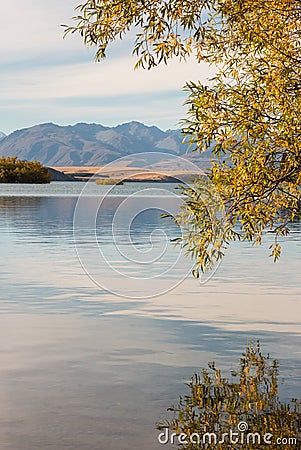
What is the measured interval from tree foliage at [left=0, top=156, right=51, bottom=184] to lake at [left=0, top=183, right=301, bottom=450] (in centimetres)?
14746

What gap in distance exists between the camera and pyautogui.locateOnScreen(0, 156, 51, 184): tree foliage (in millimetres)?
175125

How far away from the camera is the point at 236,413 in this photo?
32.7ft

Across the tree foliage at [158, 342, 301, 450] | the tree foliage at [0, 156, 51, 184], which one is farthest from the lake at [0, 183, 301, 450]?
the tree foliage at [0, 156, 51, 184]

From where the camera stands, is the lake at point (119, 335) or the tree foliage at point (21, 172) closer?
the lake at point (119, 335)

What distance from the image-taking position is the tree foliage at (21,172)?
175125mm

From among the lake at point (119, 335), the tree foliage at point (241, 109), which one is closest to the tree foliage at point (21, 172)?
the lake at point (119, 335)

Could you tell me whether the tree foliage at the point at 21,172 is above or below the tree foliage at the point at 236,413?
above

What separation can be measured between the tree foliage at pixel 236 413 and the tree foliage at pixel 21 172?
16472 centimetres

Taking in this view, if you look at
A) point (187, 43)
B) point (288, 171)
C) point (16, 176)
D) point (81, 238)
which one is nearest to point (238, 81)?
point (187, 43)

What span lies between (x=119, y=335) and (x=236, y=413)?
5.02 metres

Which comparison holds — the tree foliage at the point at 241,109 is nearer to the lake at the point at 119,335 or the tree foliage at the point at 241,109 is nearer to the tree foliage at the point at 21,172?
the lake at the point at 119,335

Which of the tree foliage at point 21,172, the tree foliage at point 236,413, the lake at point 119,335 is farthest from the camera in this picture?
the tree foliage at point 21,172

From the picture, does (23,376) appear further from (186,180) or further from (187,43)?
(187,43)

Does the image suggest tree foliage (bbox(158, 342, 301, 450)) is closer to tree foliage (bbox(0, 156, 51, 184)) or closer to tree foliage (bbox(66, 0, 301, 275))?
tree foliage (bbox(66, 0, 301, 275))
